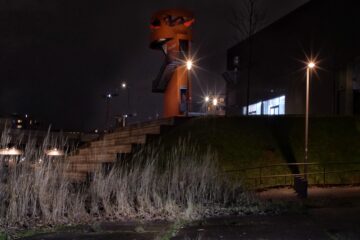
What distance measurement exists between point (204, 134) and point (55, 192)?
15096mm

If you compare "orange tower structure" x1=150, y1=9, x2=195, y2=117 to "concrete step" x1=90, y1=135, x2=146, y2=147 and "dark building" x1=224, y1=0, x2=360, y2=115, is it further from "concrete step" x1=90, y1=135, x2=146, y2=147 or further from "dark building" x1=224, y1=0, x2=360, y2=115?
"concrete step" x1=90, y1=135, x2=146, y2=147

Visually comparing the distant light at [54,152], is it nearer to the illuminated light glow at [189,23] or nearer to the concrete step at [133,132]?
the concrete step at [133,132]

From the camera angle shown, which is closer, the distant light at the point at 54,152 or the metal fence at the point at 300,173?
the distant light at the point at 54,152

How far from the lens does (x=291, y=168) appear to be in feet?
77.4

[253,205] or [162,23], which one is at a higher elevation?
[162,23]

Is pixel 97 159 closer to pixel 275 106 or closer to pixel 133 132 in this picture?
pixel 133 132

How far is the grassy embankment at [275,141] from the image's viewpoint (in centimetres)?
2356

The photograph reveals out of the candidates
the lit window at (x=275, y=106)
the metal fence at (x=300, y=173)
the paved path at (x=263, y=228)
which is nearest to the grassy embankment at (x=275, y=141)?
the metal fence at (x=300, y=173)

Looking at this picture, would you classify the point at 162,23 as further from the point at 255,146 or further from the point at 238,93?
the point at 255,146

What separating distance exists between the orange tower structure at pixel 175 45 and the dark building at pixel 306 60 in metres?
5.11

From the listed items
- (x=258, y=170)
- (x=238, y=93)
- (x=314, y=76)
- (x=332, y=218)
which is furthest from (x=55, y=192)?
(x=238, y=93)

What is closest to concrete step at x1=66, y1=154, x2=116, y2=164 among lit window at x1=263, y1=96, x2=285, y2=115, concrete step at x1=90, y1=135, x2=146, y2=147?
concrete step at x1=90, y1=135, x2=146, y2=147

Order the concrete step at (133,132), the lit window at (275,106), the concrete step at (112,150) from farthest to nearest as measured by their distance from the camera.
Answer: the lit window at (275,106) → the concrete step at (133,132) → the concrete step at (112,150)

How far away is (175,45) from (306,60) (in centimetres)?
1231
